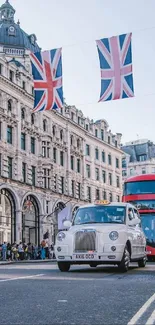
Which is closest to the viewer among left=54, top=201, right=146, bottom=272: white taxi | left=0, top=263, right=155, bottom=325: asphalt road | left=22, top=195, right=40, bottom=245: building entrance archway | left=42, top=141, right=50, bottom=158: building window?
left=0, top=263, right=155, bottom=325: asphalt road

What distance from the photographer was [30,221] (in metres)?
46.3

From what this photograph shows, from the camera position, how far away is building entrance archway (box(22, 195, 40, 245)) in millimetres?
45097

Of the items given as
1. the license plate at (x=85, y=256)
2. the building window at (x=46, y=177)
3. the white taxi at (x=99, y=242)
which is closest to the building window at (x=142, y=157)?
the building window at (x=46, y=177)

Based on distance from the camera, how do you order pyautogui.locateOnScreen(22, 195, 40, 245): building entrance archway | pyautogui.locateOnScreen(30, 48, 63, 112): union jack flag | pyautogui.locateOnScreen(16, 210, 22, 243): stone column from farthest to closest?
pyautogui.locateOnScreen(22, 195, 40, 245): building entrance archway
pyautogui.locateOnScreen(16, 210, 22, 243): stone column
pyautogui.locateOnScreen(30, 48, 63, 112): union jack flag

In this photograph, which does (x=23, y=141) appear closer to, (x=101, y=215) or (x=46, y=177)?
(x=46, y=177)

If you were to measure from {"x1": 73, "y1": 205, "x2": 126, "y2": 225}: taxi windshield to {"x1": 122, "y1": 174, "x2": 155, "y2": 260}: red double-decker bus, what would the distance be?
8.85 m

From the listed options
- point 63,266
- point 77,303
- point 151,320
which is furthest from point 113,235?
point 151,320

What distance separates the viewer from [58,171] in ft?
175

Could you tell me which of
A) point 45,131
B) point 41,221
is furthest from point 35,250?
point 45,131

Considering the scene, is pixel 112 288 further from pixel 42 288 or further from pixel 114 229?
pixel 114 229

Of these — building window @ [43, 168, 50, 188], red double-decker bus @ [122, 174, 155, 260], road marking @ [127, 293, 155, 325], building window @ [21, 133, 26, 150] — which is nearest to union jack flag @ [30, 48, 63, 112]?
red double-decker bus @ [122, 174, 155, 260]

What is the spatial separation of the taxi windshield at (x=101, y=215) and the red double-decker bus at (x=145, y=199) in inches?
348

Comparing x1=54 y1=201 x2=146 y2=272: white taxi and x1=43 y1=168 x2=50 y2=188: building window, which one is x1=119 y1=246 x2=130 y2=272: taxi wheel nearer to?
x1=54 y1=201 x2=146 y2=272: white taxi

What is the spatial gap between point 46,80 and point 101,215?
11.9 m
